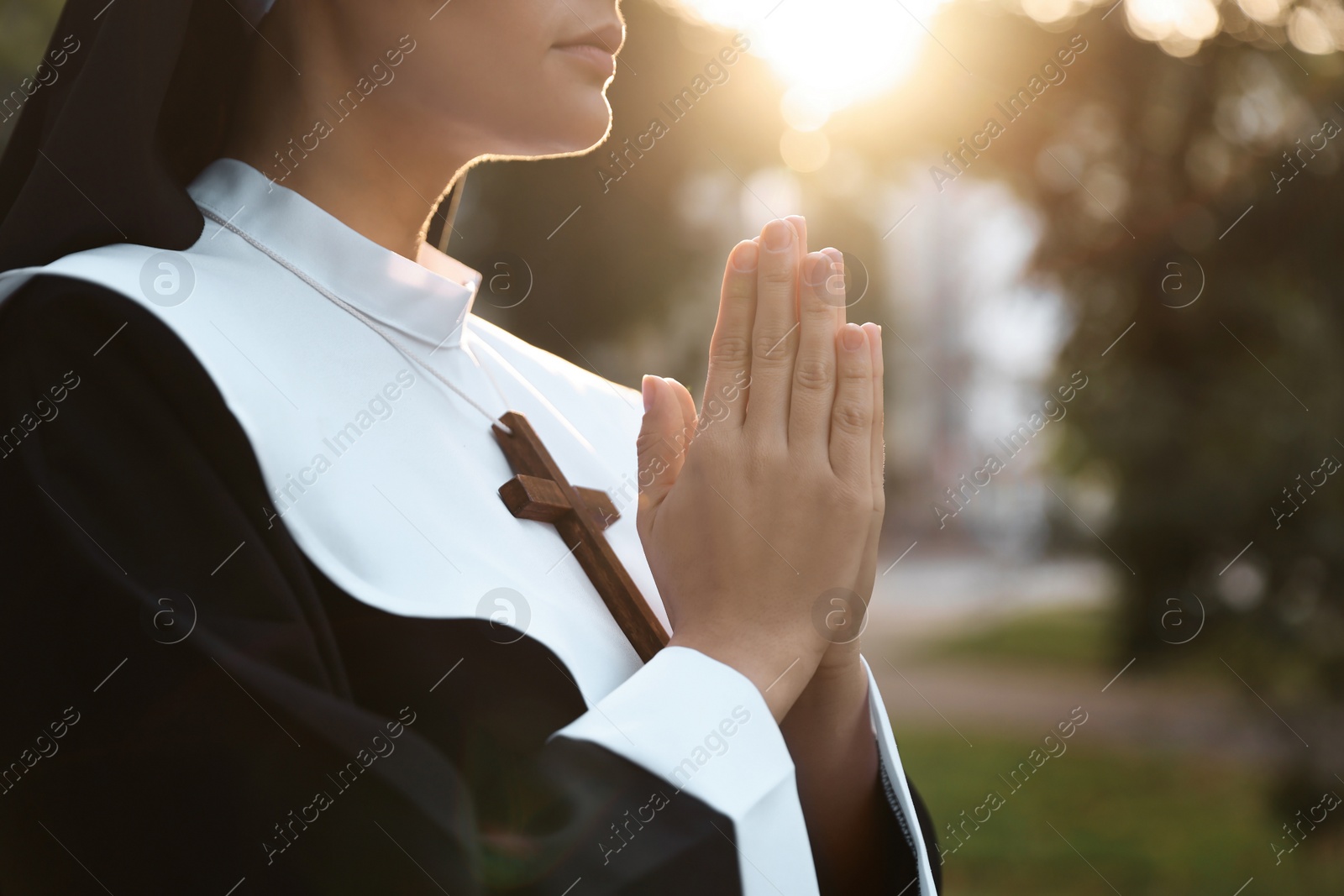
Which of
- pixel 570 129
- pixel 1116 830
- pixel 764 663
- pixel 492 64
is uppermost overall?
pixel 492 64

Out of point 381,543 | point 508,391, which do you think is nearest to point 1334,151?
point 508,391

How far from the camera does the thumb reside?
5.39 feet

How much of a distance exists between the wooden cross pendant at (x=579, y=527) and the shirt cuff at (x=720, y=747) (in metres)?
0.18

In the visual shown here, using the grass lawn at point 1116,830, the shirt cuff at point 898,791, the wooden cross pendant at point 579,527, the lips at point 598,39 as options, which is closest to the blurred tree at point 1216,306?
the grass lawn at point 1116,830

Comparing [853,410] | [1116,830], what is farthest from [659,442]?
[1116,830]

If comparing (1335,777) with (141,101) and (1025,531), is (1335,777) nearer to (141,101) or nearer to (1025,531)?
(1025,531)

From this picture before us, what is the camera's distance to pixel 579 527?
1636mm

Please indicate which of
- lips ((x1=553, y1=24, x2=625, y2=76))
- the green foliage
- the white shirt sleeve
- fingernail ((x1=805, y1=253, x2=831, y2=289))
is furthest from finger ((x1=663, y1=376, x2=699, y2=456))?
the green foliage

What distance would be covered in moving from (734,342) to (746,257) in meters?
0.12

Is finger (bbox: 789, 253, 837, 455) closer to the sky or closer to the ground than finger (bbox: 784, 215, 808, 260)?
closer to the ground

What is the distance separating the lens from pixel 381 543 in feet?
4.60

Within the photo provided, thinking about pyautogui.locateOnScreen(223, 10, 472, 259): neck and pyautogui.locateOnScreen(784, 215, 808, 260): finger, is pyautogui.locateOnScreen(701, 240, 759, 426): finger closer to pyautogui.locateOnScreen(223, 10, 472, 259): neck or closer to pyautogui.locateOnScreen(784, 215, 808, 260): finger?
pyautogui.locateOnScreen(784, 215, 808, 260): finger

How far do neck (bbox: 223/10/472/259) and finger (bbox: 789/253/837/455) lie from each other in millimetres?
641

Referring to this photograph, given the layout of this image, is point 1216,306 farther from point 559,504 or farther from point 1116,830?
point 559,504
